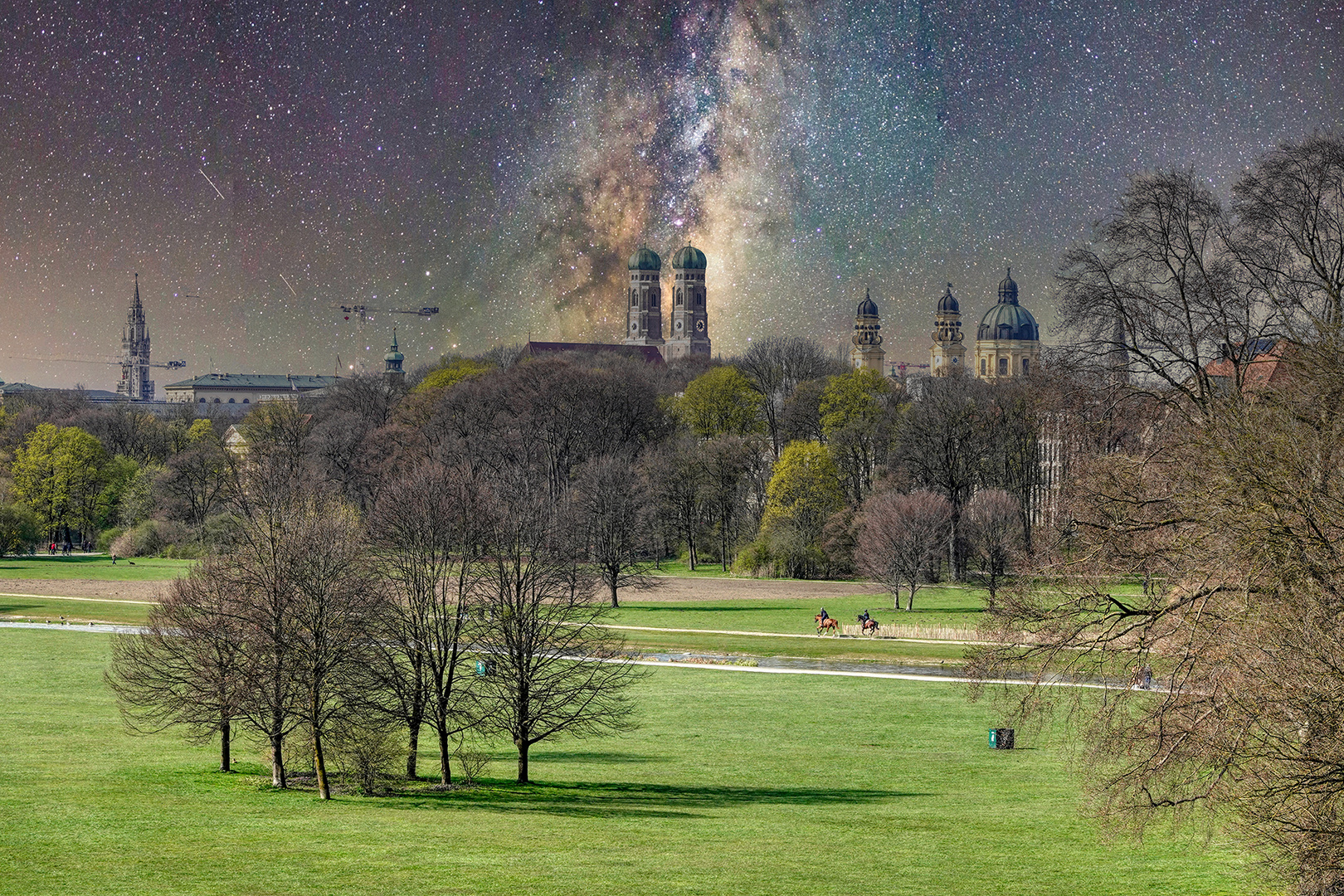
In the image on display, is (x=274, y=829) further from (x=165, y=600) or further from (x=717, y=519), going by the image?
(x=717, y=519)

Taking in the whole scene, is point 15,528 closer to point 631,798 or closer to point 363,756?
point 363,756

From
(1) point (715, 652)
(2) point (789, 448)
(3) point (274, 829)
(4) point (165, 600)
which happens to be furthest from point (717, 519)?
(3) point (274, 829)

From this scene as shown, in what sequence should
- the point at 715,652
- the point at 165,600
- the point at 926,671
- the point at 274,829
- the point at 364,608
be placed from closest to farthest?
the point at 274,829 → the point at 364,608 → the point at 165,600 → the point at 926,671 → the point at 715,652

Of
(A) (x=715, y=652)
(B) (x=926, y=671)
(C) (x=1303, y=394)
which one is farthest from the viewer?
(A) (x=715, y=652)

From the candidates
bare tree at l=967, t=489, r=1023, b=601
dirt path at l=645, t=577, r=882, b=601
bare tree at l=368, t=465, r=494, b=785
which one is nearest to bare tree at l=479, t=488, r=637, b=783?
bare tree at l=368, t=465, r=494, b=785

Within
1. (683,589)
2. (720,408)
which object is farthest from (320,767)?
(720,408)

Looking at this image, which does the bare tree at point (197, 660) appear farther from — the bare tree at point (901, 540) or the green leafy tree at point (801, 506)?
the green leafy tree at point (801, 506)
